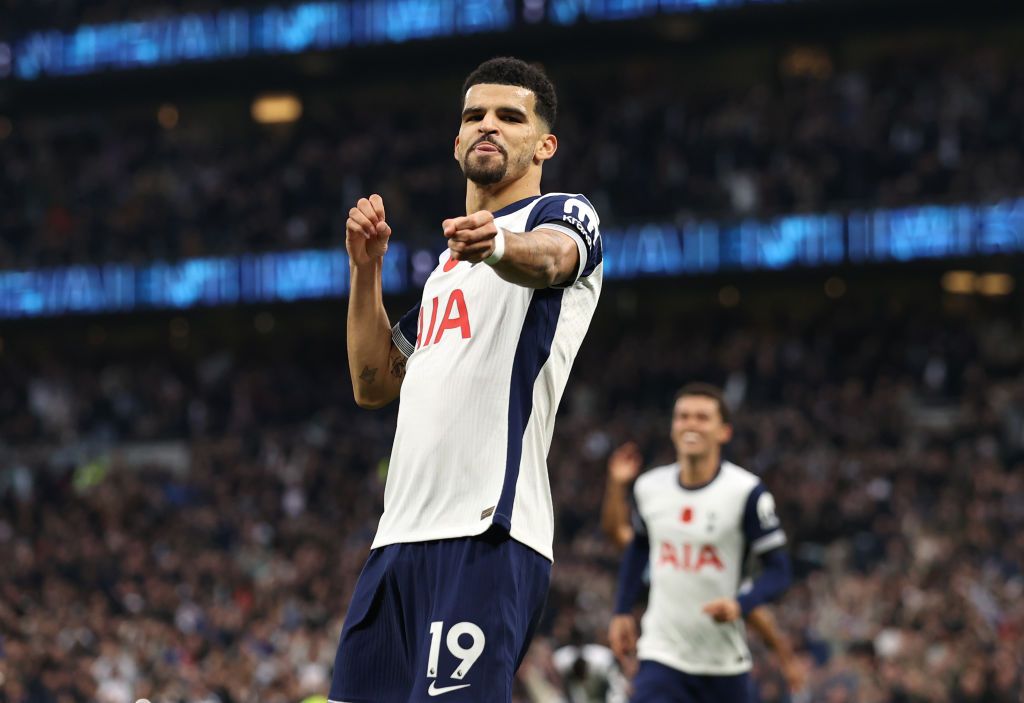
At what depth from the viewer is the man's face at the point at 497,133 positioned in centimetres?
501

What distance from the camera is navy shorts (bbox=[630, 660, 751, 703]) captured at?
9.10 m

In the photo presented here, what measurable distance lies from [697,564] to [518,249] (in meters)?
5.19

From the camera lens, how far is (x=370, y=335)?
5.44m

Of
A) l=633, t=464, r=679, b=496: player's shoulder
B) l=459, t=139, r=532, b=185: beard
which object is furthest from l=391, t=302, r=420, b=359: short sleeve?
l=633, t=464, r=679, b=496: player's shoulder

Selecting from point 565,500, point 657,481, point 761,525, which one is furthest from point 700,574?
point 565,500

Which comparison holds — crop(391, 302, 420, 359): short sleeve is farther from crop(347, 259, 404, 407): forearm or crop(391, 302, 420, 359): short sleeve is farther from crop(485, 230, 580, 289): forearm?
crop(485, 230, 580, 289): forearm

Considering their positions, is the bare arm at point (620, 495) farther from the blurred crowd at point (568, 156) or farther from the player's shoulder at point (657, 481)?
the blurred crowd at point (568, 156)

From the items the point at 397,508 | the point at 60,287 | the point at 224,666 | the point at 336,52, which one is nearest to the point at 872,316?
the point at 336,52

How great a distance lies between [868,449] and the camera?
2341cm

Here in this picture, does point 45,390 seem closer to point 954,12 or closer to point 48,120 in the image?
point 48,120

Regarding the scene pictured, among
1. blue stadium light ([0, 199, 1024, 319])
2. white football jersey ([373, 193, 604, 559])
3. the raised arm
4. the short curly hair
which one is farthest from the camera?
blue stadium light ([0, 199, 1024, 319])

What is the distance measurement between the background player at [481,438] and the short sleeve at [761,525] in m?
4.40

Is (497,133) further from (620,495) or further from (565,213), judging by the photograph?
(620,495)

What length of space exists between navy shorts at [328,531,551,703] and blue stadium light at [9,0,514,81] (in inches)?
1048
